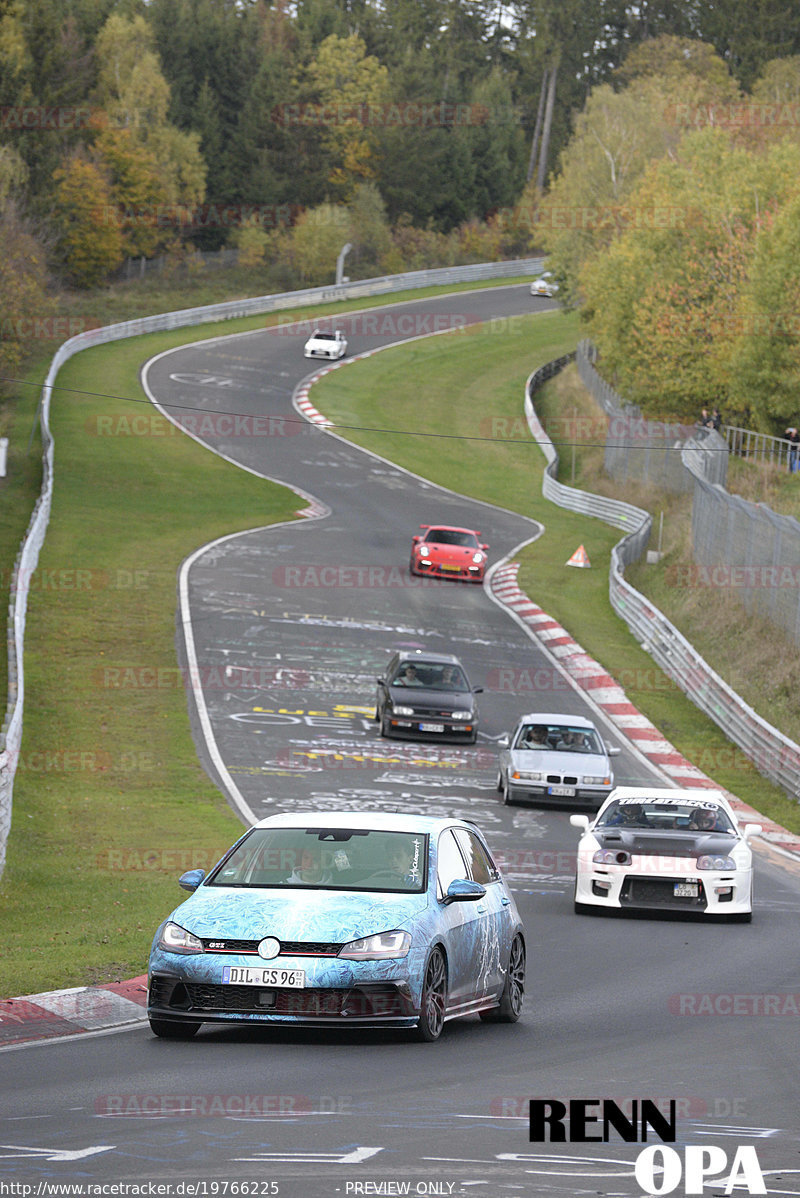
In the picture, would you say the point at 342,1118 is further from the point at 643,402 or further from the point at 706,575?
the point at 643,402

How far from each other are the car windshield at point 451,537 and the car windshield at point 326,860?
32047 mm

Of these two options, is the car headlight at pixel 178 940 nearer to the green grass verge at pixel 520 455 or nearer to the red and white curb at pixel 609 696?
the red and white curb at pixel 609 696

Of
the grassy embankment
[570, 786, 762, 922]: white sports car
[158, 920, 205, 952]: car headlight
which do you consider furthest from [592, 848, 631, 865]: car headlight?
[158, 920, 205, 952]: car headlight

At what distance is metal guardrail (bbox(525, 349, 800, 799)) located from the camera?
2666cm

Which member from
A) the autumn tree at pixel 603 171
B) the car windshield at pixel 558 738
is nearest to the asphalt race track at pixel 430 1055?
the car windshield at pixel 558 738

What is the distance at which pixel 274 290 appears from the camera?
97.9m

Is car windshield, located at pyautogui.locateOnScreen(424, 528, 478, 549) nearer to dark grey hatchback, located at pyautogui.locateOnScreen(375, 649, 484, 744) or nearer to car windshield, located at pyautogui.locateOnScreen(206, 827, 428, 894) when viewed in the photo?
dark grey hatchback, located at pyautogui.locateOnScreen(375, 649, 484, 744)

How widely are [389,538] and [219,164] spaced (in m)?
73.3

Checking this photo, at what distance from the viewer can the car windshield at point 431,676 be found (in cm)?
2806

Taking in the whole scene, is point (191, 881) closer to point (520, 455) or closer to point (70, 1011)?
point (70, 1011)

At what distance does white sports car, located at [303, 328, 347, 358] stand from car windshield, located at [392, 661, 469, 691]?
49.4 metres

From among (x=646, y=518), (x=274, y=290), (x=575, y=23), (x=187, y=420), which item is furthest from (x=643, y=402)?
(x=575, y=23)

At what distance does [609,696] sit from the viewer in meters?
32.2

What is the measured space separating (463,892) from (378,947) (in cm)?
94
